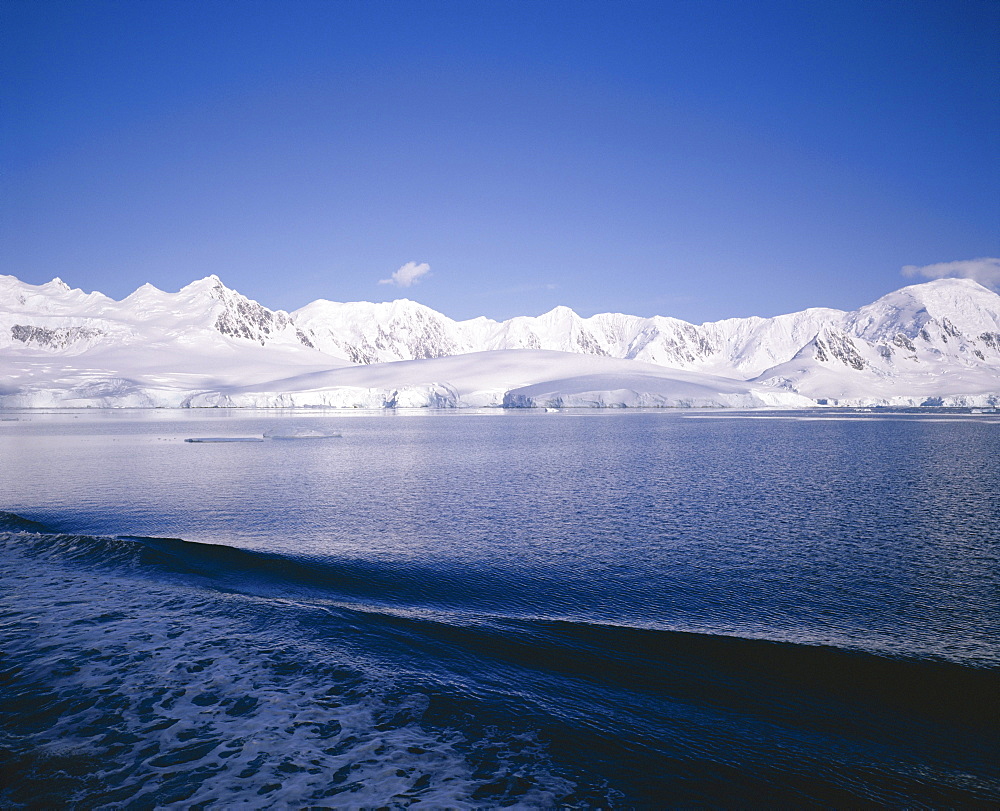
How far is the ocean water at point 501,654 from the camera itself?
5.38 metres

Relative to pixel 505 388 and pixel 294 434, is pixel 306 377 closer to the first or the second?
pixel 505 388

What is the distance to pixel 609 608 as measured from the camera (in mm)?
9234

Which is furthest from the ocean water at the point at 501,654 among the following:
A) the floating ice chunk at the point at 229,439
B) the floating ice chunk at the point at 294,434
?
the floating ice chunk at the point at 294,434

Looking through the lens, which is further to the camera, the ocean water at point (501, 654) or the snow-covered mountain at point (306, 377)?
the snow-covered mountain at point (306, 377)

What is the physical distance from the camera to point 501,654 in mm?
7812

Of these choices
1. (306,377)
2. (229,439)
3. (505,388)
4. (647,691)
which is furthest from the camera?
(306,377)

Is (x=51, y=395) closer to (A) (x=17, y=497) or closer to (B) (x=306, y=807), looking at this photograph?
(A) (x=17, y=497)

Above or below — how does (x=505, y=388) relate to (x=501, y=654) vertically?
above

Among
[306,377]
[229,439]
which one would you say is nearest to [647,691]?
[229,439]

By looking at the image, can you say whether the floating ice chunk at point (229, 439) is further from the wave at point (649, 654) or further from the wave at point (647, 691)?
the wave at point (649, 654)

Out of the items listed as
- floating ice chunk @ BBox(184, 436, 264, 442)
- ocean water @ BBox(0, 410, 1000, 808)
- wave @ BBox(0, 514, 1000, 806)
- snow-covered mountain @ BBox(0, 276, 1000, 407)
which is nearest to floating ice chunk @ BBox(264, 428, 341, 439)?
floating ice chunk @ BBox(184, 436, 264, 442)

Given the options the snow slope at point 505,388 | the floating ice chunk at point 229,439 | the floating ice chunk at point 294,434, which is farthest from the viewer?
the snow slope at point 505,388

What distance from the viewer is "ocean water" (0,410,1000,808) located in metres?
5.38

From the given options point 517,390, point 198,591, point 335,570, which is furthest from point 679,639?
point 517,390
